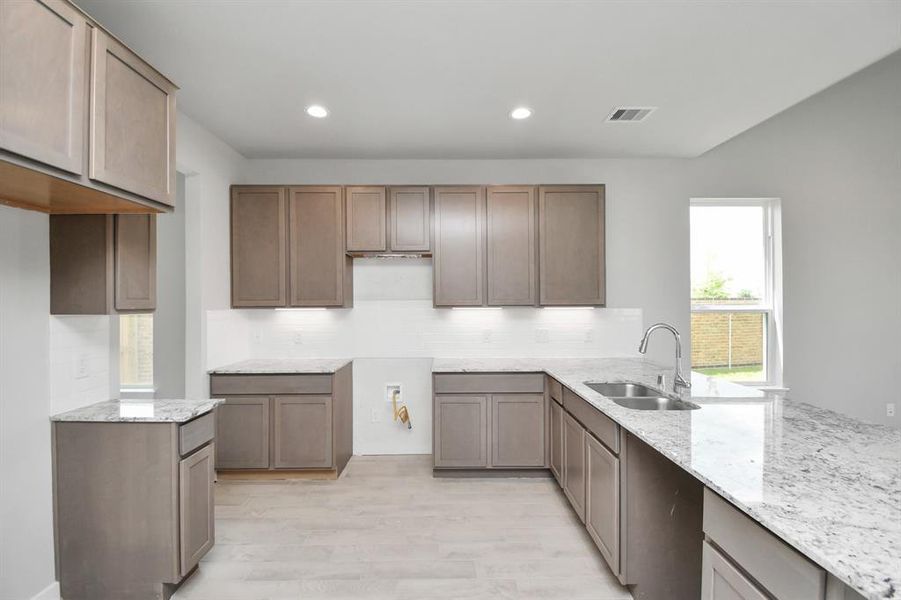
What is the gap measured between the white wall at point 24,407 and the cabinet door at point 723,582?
2.79 meters

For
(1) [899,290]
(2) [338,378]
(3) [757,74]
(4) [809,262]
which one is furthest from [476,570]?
(1) [899,290]

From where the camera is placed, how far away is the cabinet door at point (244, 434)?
11.3 feet

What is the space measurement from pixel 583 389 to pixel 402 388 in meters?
1.99

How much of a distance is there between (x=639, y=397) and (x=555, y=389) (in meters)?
0.76

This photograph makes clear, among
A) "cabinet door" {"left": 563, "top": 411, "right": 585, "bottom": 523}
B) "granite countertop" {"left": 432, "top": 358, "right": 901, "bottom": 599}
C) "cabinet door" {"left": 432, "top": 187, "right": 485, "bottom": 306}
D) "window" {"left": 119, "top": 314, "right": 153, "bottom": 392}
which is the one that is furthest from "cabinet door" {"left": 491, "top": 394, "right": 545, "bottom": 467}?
"window" {"left": 119, "top": 314, "right": 153, "bottom": 392}

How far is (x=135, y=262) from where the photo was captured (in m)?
2.32

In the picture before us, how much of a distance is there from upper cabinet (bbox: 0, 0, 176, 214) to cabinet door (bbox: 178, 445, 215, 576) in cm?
128

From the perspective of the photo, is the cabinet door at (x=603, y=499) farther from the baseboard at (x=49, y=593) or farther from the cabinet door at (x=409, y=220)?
the baseboard at (x=49, y=593)

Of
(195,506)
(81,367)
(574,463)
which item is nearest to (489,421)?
(574,463)

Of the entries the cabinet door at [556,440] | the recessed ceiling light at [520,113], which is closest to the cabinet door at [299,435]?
the cabinet door at [556,440]

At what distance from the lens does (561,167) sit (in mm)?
4125

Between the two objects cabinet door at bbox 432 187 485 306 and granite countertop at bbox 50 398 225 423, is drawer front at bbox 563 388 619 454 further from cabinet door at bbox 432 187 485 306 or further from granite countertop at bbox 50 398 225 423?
granite countertop at bbox 50 398 225 423

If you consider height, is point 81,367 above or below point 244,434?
above

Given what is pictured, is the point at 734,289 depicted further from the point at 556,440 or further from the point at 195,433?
the point at 195,433
